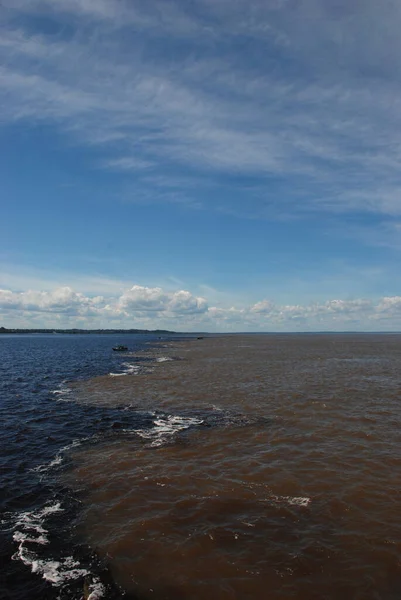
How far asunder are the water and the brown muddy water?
0.18 ft

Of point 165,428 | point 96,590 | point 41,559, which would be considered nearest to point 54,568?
point 41,559

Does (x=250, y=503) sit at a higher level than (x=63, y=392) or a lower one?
higher

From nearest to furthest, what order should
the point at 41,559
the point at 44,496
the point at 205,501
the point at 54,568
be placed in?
1. the point at 54,568
2. the point at 41,559
3. the point at 205,501
4. the point at 44,496

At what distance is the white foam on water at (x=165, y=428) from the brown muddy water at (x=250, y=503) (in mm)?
73

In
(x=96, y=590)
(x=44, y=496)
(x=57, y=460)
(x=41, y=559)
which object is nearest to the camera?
(x=96, y=590)

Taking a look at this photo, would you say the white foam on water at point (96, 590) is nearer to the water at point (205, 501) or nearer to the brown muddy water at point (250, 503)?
the water at point (205, 501)

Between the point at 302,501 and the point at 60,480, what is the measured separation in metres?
10.5

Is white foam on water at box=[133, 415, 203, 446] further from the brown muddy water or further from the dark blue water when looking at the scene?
the dark blue water

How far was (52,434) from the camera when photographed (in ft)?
78.7

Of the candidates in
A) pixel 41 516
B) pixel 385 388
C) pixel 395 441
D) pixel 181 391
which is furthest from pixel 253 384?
pixel 41 516

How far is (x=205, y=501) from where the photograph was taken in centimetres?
1443

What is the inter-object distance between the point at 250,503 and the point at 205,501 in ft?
5.62

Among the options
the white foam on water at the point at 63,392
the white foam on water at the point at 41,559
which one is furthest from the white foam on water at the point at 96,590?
the white foam on water at the point at 63,392

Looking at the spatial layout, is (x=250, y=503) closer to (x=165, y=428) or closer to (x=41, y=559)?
(x=41, y=559)
